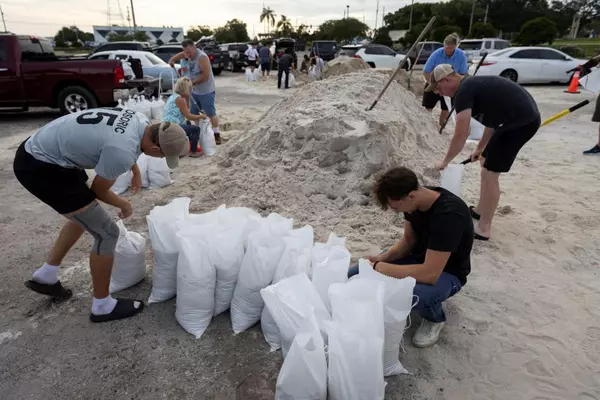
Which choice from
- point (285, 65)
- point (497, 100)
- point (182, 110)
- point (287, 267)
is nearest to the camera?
point (287, 267)

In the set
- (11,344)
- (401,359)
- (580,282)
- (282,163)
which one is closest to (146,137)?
(11,344)

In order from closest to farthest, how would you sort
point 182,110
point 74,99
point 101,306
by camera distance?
point 101,306
point 182,110
point 74,99

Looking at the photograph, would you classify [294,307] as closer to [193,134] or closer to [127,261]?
[127,261]

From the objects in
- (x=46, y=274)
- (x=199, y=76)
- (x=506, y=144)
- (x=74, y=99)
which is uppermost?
(x=199, y=76)

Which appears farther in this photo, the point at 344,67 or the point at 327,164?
the point at 344,67

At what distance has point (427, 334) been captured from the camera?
2.28 m

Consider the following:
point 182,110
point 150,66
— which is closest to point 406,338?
point 182,110

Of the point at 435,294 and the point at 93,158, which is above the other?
the point at 93,158

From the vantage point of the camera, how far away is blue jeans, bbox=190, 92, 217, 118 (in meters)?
5.97

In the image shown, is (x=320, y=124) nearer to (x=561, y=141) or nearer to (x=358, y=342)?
(x=358, y=342)

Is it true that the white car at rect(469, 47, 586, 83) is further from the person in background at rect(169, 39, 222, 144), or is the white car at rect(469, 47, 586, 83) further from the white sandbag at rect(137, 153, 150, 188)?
the white sandbag at rect(137, 153, 150, 188)

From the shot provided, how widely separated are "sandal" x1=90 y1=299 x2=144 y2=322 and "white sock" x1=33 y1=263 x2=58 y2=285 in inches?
15.8

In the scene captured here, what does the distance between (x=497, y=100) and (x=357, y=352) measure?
2408 mm

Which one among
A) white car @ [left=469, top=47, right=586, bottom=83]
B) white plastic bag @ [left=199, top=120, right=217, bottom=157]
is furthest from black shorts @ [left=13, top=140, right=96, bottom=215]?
white car @ [left=469, top=47, right=586, bottom=83]
